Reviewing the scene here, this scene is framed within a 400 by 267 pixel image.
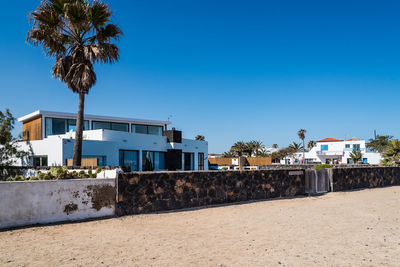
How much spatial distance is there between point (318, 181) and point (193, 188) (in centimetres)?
846

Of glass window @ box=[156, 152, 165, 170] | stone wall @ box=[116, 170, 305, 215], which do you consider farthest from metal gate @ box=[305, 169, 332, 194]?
glass window @ box=[156, 152, 165, 170]

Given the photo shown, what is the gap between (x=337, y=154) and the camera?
69375 mm

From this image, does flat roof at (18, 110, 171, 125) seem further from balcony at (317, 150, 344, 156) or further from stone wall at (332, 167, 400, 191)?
balcony at (317, 150, 344, 156)

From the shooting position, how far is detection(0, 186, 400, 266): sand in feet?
20.6

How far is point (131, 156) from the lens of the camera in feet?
83.9

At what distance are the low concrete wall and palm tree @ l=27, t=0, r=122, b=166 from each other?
8101 millimetres

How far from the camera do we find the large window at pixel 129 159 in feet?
81.2

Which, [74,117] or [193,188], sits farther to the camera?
[74,117]

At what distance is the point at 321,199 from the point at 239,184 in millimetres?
4453

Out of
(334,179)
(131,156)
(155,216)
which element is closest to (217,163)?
(131,156)

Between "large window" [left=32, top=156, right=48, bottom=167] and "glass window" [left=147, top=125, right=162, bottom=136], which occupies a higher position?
"glass window" [left=147, top=125, right=162, bottom=136]

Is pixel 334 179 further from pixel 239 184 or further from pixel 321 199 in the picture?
pixel 239 184

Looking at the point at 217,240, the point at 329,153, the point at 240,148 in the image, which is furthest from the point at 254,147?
the point at 217,240

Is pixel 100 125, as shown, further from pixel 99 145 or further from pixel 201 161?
pixel 201 161
